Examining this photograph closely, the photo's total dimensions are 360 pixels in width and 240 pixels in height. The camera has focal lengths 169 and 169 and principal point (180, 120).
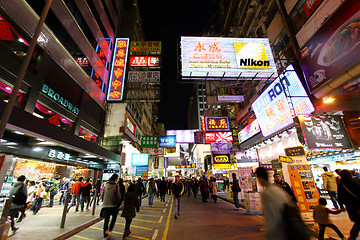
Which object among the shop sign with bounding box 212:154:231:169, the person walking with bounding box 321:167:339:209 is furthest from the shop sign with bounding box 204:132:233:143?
the person walking with bounding box 321:167:339:209

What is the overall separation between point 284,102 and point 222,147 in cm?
1282

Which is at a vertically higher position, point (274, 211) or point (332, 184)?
point (332, 184)

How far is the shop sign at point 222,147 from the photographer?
68.6 ft

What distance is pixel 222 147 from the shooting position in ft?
69.5

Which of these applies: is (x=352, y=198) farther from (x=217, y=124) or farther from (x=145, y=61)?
(x=145, y=61)

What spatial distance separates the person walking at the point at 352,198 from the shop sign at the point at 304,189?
2715mm

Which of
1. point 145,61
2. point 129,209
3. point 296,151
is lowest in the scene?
point 129,209

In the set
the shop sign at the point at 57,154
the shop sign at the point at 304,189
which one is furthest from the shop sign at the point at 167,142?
the shop sign at the point at 304,189

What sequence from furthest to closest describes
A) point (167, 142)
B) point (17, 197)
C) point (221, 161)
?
point (167, 142), point (221, 161), point (17, 197)

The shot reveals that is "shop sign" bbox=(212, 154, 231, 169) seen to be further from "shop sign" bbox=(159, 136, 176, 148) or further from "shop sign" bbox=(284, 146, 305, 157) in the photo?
"shop sign" bbox=(284, 146, 305, 157)

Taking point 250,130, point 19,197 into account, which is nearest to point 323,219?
point 19,197

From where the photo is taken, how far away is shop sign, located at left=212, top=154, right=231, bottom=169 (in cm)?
2062

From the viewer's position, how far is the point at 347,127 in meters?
7.98

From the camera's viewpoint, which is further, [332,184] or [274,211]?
[332,184]
